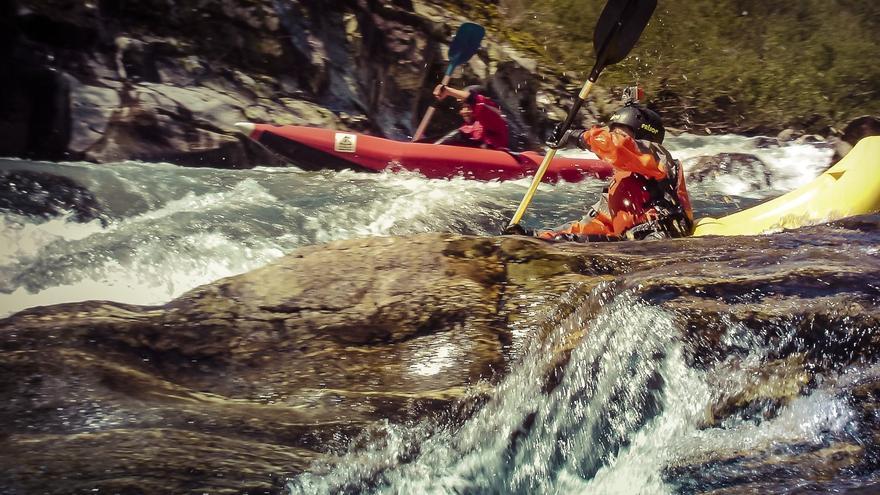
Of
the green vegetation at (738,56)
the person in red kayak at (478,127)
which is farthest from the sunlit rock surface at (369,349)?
the green vegetation at (738,56)

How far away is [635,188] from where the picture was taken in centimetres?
385

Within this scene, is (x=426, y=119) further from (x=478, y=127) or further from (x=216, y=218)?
(x=216, y=218)

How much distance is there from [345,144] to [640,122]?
2.30 m

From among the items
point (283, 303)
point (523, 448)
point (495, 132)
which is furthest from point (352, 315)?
point (495, 132)

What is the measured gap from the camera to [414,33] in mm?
7262

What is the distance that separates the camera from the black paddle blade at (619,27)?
4195mm

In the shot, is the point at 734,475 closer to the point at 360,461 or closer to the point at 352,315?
the point at 360,461

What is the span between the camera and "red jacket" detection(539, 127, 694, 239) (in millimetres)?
3625

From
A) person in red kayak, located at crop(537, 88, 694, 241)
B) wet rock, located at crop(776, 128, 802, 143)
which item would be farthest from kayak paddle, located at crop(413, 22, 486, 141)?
wet rock, located at crop(776, 128, 802, 143)

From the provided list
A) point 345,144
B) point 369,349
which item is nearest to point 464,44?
point 345,144

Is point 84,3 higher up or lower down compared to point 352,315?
higher up

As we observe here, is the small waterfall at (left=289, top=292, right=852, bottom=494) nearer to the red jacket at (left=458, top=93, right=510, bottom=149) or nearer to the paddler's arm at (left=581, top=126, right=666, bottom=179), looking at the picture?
the paddler's arm at (left=581, top=126, right=666, bottom=179)

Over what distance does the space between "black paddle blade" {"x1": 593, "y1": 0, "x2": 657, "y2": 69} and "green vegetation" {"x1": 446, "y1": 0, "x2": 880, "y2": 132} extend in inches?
146

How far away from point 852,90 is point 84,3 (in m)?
7.10
